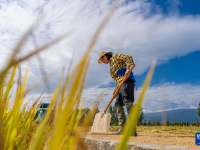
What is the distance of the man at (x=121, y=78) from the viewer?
11.8 feet

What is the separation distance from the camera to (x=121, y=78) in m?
3.80

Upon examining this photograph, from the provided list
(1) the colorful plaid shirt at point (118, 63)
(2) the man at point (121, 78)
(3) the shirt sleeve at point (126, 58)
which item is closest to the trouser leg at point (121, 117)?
(2) the man at point (121, 78)

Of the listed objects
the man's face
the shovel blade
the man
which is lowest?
the shovel blade

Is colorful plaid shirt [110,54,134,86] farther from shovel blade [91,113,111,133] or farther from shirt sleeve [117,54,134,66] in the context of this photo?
shovel blade [91,113,111,133]

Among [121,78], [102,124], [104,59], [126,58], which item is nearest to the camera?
[126,58]

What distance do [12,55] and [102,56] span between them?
12.6 feet

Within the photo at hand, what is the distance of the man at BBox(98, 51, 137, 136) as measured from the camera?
358cm

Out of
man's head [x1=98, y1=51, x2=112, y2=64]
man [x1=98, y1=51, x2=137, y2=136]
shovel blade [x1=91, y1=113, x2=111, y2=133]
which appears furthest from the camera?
man's head [x1=98, y1=51, x2=112, y2=64]

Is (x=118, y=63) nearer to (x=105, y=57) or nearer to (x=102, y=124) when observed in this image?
(x=105, y=57)

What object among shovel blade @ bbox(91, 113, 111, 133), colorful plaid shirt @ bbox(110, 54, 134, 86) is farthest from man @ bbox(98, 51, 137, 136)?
shovel blade @ bbox(91, 113, 111, 133)

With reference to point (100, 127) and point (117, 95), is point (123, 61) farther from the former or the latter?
point (100, 127)

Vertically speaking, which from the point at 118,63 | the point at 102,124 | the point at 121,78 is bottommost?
the point at 102,124

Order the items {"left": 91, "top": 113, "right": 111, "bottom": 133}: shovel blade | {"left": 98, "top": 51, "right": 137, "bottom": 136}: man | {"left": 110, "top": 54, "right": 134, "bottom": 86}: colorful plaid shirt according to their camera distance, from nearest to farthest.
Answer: {"left": 98, "top": 51, "right": 137, "bottom": 136}: man < {"left": 110, "top": 54, "right": 134, "bottom": 86}: colorful plaid shirt < {"left": 91, "top": 113, "right": 111, "bottom": 133}: shovel blade

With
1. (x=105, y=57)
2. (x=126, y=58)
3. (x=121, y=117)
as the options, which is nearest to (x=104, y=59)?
(x=105, y=57)
